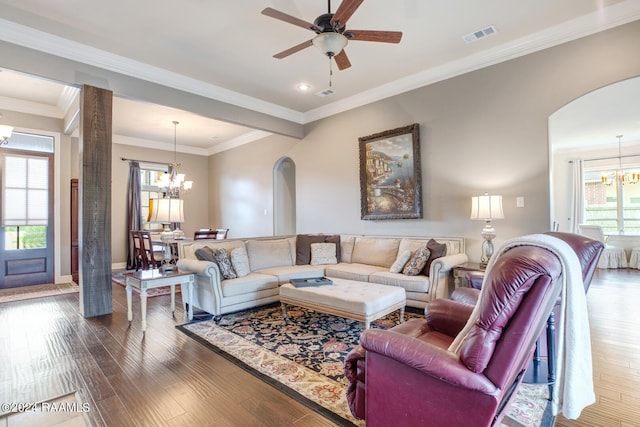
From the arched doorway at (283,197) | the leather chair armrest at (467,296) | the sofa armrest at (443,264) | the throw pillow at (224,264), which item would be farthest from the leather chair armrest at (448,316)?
the arched doorway at (283,197)

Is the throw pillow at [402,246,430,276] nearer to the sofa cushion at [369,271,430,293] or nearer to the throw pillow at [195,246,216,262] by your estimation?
the sofa cushion at [369,271,430,293]

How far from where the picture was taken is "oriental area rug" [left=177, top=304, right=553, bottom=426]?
1.99 meters

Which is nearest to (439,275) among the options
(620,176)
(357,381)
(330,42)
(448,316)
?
(448,316)

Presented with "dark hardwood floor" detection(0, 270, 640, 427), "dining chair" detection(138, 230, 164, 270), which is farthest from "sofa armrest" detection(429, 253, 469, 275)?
"dining chair" detection(138, 230, 164, 270)

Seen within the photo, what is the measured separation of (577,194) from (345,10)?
874cm

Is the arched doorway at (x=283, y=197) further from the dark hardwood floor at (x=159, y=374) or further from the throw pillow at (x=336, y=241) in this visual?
the dark hardwood floor at (x=159, y=374)

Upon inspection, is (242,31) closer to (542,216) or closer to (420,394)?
(420,394)

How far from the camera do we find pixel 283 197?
7.48m

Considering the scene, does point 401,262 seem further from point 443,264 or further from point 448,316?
point 448,316

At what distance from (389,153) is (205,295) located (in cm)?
Result: 337

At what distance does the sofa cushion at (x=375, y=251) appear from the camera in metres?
4.58

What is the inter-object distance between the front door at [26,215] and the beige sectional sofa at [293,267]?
3.48 metres

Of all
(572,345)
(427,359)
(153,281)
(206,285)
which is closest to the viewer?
(427,359)

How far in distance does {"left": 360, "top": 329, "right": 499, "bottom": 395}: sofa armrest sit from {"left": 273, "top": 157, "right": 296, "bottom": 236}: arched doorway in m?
5.77
